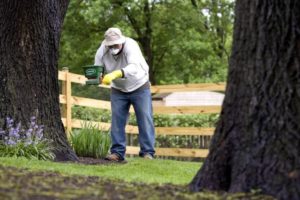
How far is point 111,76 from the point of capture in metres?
6.88

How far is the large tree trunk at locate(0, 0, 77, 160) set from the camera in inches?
250

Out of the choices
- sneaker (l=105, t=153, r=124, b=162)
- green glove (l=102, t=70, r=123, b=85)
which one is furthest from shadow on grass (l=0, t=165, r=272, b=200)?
sneaker (l=105, t=153, r=124, b=162)

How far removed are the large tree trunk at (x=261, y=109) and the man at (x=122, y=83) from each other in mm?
3609

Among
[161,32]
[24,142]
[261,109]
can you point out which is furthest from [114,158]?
[161,32]

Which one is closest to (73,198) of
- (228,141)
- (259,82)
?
(228,141)

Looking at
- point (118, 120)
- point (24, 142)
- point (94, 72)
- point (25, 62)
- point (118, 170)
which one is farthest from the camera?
point (118, 120)

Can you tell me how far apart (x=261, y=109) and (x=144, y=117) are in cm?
428

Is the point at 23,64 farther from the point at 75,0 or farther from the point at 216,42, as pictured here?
the point at 216,42

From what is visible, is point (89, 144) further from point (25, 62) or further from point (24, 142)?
point (25, 62)

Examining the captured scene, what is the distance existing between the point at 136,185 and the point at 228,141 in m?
0.69

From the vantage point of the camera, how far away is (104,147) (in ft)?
25.6

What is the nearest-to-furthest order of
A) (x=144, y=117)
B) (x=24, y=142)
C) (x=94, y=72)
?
(x=24, y=142) < (x=94, y=72) < (x=144, y=117)

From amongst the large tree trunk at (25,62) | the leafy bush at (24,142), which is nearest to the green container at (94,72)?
the large tree trunk at (25,62)

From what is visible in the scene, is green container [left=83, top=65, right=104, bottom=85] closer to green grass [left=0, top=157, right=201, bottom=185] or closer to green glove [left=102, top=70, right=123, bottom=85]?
green glove [left=102, top=70, right=123, bottom=85]
